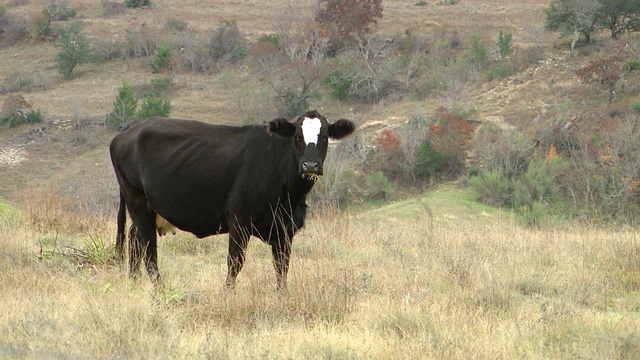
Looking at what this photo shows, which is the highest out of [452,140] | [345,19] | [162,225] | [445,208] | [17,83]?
[162,225]

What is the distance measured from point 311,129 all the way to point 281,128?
12.9 inches

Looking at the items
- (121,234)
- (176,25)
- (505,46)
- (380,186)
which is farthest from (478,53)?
(121,234)

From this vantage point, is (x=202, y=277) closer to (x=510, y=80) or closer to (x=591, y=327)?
(x=591, y=327)

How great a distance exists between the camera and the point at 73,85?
50.1m

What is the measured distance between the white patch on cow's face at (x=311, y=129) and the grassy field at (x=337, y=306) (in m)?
1.13

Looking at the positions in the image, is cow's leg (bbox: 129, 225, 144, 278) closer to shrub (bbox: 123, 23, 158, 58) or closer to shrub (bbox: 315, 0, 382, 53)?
shrub (bbox: 315, 0, 382, 53)

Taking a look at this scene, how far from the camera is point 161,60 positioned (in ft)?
167

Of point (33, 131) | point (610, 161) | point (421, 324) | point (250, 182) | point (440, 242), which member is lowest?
point (33, 131)

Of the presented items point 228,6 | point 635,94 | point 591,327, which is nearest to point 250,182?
point 591,327

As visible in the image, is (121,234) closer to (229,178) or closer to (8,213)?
(229,178)

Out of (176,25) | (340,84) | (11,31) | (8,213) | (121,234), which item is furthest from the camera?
(11,31)

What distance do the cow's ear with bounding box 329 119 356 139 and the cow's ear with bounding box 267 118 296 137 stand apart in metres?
0.45

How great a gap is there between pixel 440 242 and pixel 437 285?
267 cm

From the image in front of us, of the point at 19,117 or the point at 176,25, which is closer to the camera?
the point at 19,117
